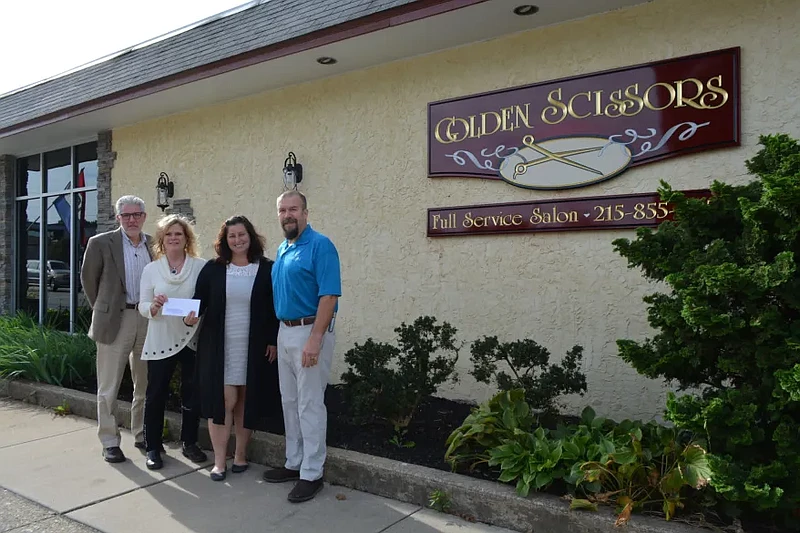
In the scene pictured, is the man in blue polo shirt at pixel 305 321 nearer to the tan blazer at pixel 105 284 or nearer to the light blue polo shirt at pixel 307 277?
the light blue polo shirt at pixel 307 277

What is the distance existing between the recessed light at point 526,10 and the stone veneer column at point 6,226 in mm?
9968

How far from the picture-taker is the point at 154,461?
14.5 feet

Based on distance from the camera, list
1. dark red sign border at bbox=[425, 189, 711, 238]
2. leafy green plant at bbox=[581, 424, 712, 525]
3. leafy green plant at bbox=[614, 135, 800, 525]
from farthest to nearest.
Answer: dark red sign border at bbox=[425, 189, 711, 238] < leafy green plant at bbox=[581, 424, 712, 525] < leafy green plant at bbox=[614, 135, 800, 525]

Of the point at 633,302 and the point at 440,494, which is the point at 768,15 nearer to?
the point at 633,302

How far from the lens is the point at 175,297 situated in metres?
4.31

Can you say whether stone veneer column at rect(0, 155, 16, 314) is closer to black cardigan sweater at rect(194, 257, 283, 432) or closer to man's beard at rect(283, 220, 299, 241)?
black cardigan sweater at rect(194, 257, 283, 432)

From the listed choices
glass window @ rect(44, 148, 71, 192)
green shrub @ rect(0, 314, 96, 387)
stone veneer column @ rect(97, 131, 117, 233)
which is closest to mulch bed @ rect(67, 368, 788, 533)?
green shrub @ rect(0, 314, 96, 387)

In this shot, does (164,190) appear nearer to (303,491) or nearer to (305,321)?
(305,321)

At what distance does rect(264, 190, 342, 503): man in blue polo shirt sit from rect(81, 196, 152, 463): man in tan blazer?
4.72ft

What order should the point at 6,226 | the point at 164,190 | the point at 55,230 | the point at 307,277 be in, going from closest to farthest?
the point at 307,277 < the point at 164,190 < the point at 55,230 < the point at 6,226

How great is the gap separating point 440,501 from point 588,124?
10.1ft

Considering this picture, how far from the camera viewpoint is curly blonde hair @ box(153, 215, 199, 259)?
437 centimetres

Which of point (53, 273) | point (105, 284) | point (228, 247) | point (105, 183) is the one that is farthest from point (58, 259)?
point (228, 247)

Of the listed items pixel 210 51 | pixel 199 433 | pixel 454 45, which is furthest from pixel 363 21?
pixel 199 433
